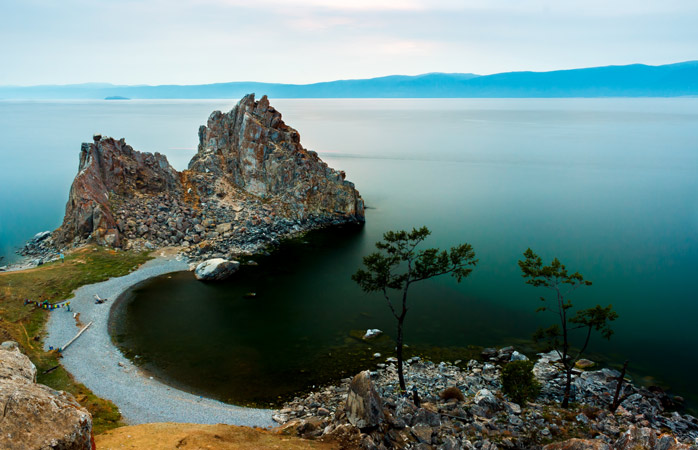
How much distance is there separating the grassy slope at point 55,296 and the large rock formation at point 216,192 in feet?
17.9

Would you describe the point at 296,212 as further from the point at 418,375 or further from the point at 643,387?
the point at 643,387

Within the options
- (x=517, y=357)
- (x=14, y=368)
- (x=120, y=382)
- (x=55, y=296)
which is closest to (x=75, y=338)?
(x=120, y=382)

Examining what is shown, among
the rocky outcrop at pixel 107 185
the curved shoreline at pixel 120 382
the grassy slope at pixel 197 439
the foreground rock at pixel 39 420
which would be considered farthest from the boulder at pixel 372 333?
the rocky outcrop at pixel 107 185

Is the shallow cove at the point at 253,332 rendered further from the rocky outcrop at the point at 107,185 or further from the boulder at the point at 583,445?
the boulder at the point at 583,445

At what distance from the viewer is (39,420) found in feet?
50.8

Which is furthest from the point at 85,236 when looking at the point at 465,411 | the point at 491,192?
the point at 491,192

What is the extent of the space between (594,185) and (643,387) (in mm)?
95434

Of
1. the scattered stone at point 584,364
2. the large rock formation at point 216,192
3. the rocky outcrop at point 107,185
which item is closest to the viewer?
the scattered stone at point 584,364

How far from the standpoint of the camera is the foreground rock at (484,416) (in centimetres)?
2558

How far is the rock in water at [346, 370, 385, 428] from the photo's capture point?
1049 inches

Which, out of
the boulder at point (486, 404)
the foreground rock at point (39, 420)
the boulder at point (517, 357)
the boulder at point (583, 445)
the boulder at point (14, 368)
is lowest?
the boulder at point (517, 357)

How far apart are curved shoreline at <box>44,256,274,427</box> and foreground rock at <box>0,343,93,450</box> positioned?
632 inches

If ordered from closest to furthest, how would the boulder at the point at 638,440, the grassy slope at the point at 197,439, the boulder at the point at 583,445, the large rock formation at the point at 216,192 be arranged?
the boulder at the point at 583,445 → the boulder at the point at 638,440 → the grassy slope at the point at 197,439 → the large rock formation at the point at 216,192

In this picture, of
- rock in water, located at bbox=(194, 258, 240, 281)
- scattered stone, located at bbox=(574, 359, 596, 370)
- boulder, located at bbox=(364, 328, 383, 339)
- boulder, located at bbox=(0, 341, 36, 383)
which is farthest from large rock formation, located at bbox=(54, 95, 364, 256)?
scattered stone, located at bbox=(574, 359, 596, 370)
